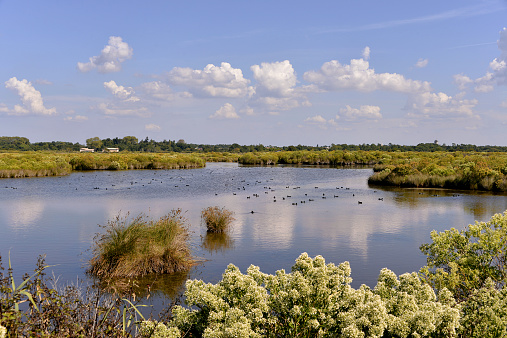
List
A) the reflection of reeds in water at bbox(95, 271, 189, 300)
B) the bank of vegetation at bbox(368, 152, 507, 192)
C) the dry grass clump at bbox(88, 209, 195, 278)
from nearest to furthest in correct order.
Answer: the reflection of reeds in water at bbox(95, 271, 189, 300) < the dry grass clump at bbox(88, 209, 195, 278) < the bank of vegetation at bbox(368, 152, 507, 192)

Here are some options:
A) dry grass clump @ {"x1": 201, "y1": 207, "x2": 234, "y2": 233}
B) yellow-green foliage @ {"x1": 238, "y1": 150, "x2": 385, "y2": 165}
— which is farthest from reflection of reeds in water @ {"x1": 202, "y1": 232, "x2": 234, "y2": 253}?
yellow-green foliage @ {"x1": 238, "y1": 150, "x2": 385, "y2": 165}

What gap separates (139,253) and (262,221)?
10.3 metres

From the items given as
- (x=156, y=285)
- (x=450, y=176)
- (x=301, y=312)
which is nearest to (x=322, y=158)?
(x=450, y=176)

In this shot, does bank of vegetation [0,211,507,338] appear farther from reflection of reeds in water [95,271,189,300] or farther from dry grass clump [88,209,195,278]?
dry grass clump [88,209,195,278]

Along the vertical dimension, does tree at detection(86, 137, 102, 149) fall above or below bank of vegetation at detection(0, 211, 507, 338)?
above

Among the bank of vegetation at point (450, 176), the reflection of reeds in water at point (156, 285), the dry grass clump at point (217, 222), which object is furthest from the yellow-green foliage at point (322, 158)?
the reflection of reeds in water at point (156, 285)

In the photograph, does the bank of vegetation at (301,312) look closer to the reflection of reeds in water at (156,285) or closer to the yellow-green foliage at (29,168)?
the reflection of reeds in water at (156,285)

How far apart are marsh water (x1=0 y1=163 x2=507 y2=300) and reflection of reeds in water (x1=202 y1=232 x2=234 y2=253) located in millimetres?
41

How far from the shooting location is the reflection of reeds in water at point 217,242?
16391 millimetres

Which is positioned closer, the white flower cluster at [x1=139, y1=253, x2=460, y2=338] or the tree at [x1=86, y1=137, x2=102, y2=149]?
the white flower cluster at [x1=139, y1=253, x2=460, y2=338]

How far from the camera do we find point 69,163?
221 ft

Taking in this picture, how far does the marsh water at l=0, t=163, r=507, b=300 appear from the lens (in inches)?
572

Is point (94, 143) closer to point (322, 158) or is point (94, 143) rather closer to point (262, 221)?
point (322, 158)

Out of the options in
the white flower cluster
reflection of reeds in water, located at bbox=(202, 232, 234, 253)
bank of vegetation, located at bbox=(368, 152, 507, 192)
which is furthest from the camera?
bank of vegetation, located at bbox=(368, 152, 507, 192)
